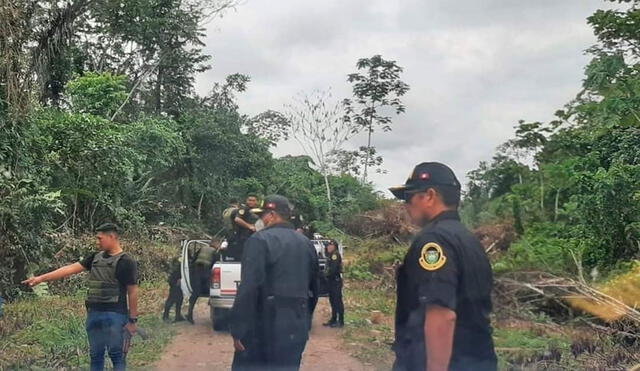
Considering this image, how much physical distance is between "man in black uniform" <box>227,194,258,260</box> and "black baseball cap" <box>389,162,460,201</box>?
0.85m

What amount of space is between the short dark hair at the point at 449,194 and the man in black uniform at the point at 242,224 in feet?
3.20

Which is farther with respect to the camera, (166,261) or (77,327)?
(77,327)

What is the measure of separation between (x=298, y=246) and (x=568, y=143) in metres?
2.98

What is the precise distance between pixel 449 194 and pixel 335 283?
112 centimetres

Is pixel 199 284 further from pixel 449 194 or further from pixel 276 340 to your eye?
pixel 449 194

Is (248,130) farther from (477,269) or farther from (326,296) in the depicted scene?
(477,269)

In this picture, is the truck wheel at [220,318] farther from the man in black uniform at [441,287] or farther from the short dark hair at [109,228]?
the man in black uniform at [441,287]

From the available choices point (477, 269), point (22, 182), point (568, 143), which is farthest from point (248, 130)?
point (22, 182)

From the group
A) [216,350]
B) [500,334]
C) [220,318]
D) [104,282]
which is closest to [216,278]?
[220,318]

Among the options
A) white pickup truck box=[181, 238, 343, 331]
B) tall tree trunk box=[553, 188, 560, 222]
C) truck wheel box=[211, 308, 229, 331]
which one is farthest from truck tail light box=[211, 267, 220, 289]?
tall tree trunk box=[553, 188, 560, 222]

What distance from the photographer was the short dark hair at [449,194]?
90.7 inches

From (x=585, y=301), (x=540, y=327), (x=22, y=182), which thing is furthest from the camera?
(x=22, y=182)

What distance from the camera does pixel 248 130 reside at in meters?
3.19

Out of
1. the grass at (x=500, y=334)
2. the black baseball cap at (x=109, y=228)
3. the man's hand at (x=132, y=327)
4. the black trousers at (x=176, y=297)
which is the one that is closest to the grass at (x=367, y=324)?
the grass at (x=500, y=334)
